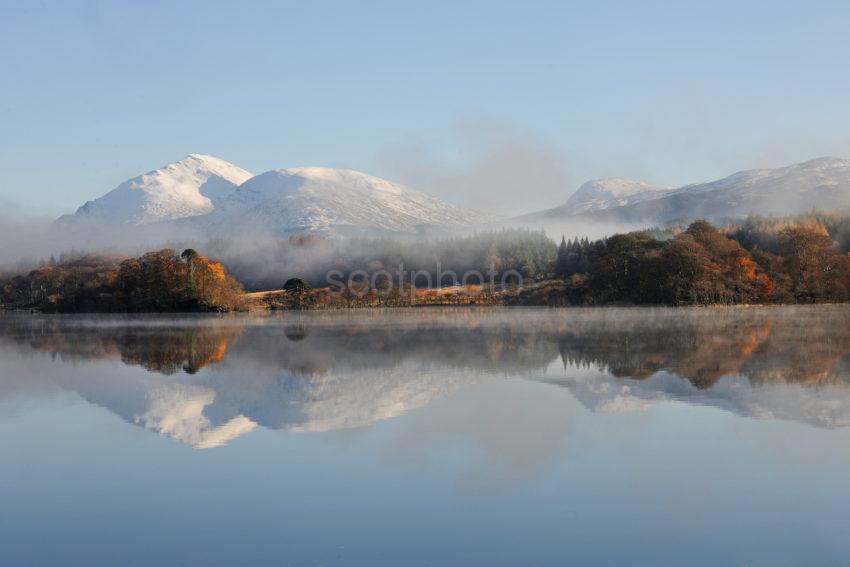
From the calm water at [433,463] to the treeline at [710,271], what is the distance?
1953 inches

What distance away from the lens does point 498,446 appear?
1378cm

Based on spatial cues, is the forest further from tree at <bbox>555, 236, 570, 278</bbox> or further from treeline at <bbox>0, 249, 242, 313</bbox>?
tree at <bbox>555, 236, 570, 278</bbox>

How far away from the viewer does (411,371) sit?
23719 millimetres

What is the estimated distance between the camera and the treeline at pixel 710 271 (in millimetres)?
74250

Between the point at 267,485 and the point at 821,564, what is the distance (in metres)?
6.90

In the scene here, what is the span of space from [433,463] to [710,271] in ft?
219

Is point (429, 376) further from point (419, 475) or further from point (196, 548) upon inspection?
point (196, 548)

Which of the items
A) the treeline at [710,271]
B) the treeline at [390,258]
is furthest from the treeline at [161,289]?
the treeline at [390,258]

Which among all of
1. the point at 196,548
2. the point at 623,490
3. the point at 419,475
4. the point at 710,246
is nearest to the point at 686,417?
the point at 623,490

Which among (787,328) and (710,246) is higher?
(710,246)

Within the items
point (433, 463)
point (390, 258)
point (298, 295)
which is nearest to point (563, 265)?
point (298, 295)

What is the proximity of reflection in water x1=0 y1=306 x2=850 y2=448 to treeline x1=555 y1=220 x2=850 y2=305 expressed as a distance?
110 ft

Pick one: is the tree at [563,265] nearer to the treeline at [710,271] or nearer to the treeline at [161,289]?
the treeline at [710,271]

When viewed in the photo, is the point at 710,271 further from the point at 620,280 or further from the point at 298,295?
the point at 298,295
